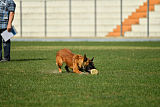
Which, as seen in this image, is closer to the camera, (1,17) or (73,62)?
(73,62)

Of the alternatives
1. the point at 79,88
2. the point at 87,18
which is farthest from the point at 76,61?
the point at 87,18

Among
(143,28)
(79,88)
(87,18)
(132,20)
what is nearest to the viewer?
(79,88)

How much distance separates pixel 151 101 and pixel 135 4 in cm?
3448

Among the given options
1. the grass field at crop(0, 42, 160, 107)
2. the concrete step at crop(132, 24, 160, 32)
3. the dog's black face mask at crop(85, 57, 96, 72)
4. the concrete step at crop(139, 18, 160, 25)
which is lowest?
the grass field at crop(0, 42, 160, 107)

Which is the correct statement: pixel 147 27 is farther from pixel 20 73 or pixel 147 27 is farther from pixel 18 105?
pixel 18 105

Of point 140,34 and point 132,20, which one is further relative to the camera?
point 132,20

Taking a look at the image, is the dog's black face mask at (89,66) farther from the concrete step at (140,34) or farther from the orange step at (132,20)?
the orange step at (132,20)

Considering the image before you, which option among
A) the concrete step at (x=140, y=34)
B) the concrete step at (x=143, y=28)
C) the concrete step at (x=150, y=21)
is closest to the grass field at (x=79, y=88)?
the concrete step at (x=140, y=34)

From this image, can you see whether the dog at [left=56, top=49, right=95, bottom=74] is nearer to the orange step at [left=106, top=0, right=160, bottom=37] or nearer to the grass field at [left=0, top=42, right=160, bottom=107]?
the grass field at [left=0, top=42, right=160, bottom=107]

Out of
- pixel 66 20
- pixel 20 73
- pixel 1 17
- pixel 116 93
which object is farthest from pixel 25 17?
pixel 116 93

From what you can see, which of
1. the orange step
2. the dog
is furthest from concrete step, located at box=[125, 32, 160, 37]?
the dog

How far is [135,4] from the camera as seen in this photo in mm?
40875

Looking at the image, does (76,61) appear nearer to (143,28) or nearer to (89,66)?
(89,66)

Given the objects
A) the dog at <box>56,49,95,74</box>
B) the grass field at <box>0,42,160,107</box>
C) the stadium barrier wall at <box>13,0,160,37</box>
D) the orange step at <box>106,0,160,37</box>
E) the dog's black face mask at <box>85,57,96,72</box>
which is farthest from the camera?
the orange step at <box>106,0,160,37</box>
